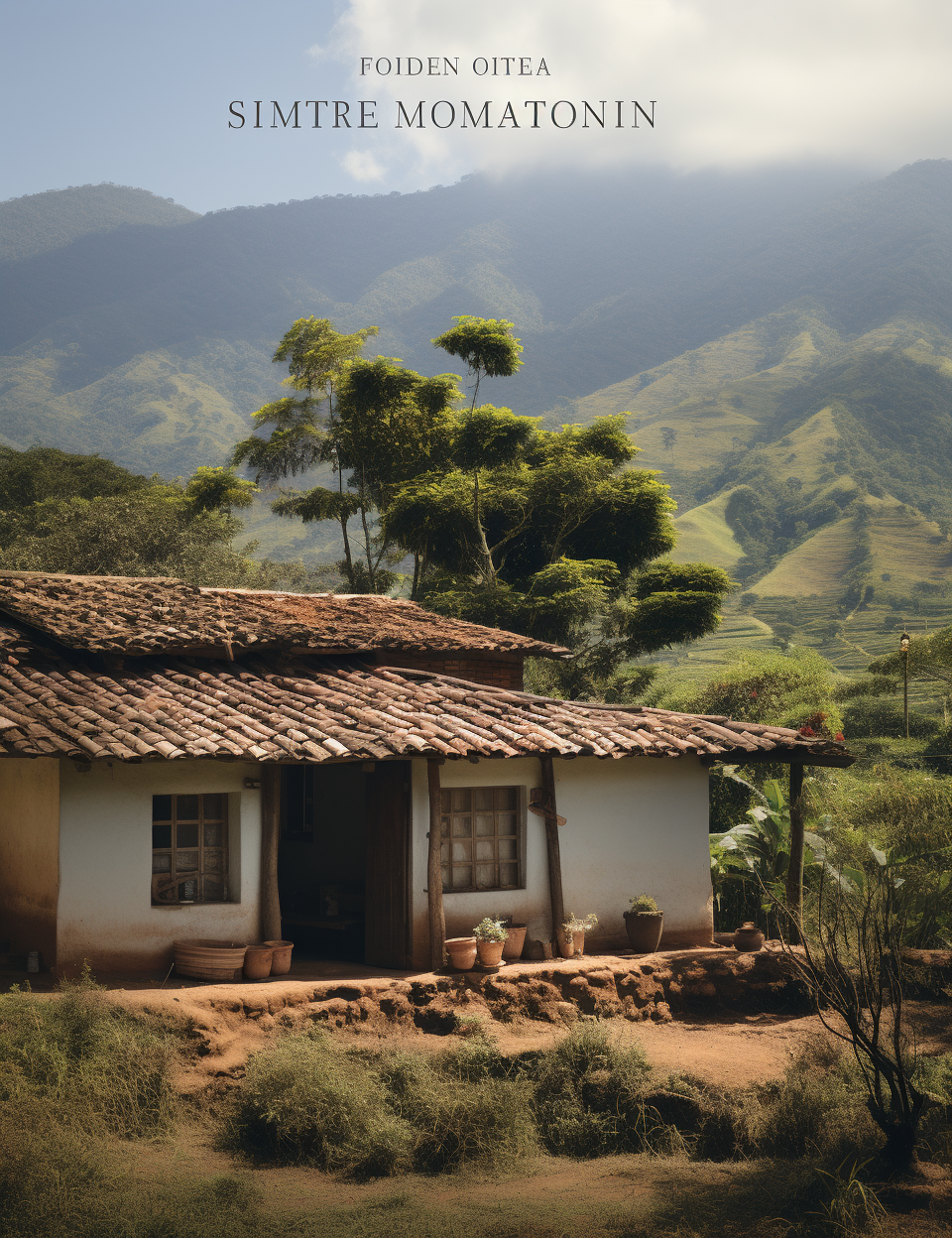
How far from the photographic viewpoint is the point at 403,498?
2541 centimetres

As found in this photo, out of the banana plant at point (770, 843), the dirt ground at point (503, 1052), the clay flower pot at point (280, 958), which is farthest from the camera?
the banana plant at point (770, 843)

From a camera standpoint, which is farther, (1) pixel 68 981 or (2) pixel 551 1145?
(1) pixel 68 981

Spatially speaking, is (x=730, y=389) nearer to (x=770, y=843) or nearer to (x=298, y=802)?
(x=770, y=843)

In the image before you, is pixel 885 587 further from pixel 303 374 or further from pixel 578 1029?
pixel 578 1029

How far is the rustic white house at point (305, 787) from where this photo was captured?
405 inches

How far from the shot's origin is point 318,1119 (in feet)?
26.0

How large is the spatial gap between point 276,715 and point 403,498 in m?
14.8

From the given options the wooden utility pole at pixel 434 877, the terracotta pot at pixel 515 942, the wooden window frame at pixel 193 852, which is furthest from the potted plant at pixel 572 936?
the wooden window frame at pixel 193 852

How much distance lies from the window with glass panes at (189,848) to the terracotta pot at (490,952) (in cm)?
257

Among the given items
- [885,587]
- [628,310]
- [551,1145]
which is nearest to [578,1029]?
[551,1145]

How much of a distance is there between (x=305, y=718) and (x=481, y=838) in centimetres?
239

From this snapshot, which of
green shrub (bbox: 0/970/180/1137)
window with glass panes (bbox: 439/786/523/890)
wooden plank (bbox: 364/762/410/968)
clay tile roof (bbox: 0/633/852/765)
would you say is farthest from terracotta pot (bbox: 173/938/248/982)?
window with glass panes (bbox: 439/786/523/890)

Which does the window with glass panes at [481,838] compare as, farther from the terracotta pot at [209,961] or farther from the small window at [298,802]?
the small window at [298,802]

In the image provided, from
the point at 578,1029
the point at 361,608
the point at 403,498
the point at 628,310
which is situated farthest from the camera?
the point at 628,310
